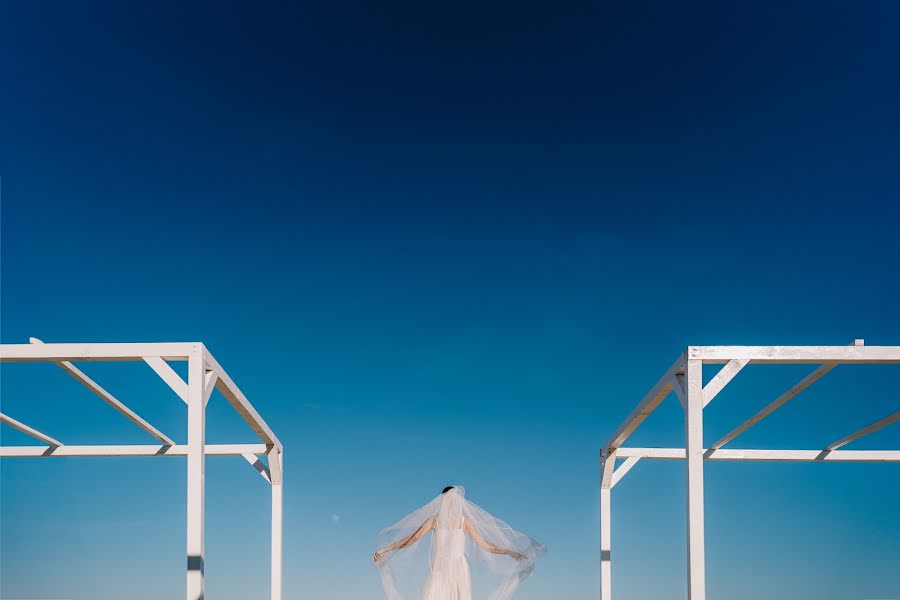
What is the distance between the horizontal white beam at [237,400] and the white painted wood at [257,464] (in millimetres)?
293

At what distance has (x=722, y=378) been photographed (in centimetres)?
672

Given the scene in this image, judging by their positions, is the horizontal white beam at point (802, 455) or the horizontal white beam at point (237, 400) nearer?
the horizontal white beam at point (237, 400)

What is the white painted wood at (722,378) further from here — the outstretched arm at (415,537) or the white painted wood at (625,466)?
the white painted wood at (625,466)

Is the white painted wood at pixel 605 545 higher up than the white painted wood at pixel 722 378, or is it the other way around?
the white painted wood at pixel 722 378

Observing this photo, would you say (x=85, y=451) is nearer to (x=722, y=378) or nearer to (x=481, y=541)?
(x=481, y=541)

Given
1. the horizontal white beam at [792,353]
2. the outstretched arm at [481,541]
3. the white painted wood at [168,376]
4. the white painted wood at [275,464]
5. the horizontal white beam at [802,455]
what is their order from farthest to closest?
1. the white painted wood at [275,464]
2. the horizontal white beam at [802,455]
3. the outstretched arm at [481,541]
4. the white painted wood at [168,376]
5. the horizontal white beam at [792,353]

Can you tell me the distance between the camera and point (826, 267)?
19906mm

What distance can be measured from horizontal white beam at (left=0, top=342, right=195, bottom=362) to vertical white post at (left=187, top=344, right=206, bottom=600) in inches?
5.5

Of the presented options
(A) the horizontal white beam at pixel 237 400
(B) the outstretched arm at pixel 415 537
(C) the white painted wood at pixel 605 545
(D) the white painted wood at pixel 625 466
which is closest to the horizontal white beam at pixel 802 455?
(D) the white painted wood at pixel 625 466

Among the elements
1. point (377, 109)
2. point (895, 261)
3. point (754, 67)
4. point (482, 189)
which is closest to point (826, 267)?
point (895, 261)

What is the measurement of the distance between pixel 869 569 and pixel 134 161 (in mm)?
18656

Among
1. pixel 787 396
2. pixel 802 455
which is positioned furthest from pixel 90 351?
pixel 802 455

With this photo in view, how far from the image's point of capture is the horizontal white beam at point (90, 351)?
682 cm

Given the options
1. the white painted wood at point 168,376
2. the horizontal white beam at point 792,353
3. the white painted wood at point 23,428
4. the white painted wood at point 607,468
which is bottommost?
the white painted wood at point 607,468
